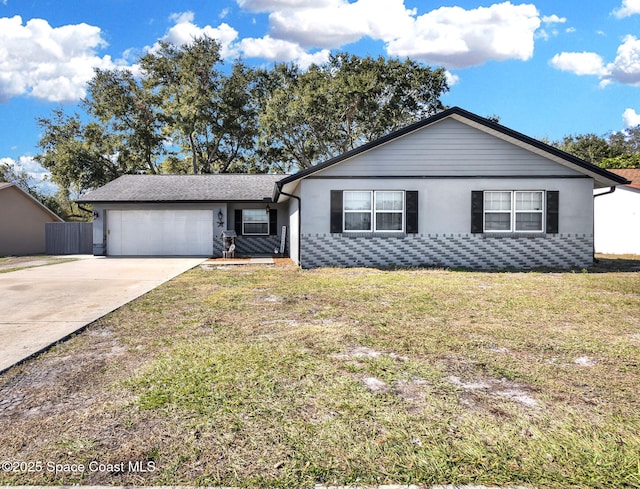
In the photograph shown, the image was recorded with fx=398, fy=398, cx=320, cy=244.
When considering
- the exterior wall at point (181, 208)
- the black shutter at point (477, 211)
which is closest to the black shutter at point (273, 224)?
the exterior wall at point (181, 208)

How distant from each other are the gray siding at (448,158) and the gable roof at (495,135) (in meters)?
0.18

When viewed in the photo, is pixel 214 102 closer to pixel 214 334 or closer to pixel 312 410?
pixel 214 334

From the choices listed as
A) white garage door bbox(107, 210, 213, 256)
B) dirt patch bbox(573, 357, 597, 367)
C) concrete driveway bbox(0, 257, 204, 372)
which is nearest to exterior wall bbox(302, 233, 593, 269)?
concrete driveway bbox(0, 257, 204, 372)

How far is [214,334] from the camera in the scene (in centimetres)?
488

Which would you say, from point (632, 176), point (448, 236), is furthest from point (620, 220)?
point (448, 236)

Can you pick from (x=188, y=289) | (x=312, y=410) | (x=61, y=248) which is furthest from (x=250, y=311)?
(x=61, y=248)

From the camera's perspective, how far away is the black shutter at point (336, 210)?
40.0 feet

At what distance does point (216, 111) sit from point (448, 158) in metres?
23.2

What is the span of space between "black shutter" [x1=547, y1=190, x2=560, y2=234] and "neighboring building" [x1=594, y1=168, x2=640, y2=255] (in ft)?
20.5

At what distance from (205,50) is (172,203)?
18.9m

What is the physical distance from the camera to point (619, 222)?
17.7 metres

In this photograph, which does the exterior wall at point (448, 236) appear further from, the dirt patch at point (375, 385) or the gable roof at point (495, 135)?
the dirt patch at point (375, 385)

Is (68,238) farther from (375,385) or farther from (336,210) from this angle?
(375,385)

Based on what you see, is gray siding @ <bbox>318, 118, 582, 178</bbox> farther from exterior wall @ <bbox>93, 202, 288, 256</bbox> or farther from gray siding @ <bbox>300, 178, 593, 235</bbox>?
exterior wall @ <bbox>93, 202, 288, 256</bbox>
